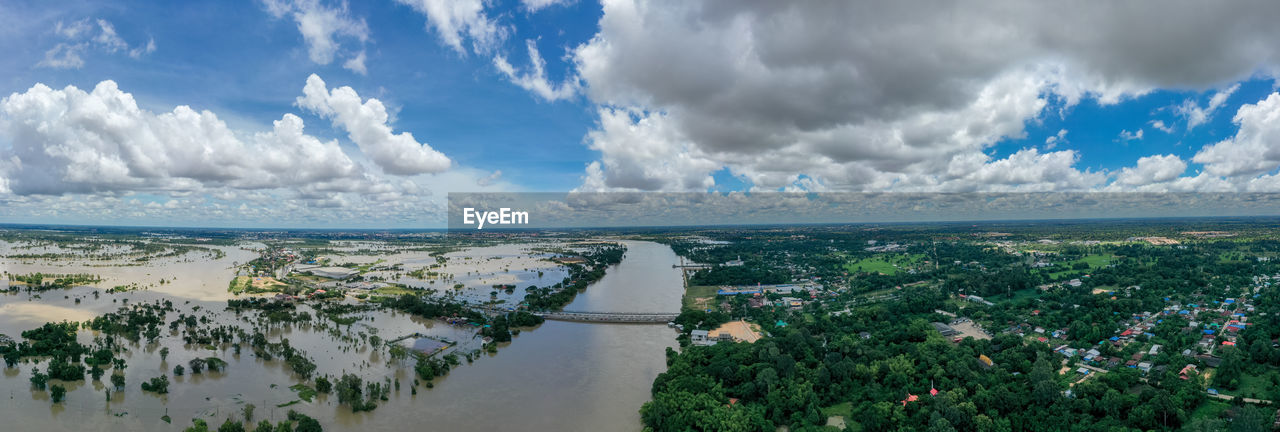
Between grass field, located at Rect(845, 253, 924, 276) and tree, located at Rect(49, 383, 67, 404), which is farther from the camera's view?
grass field, located at Rect(845, 253, 924, 276)

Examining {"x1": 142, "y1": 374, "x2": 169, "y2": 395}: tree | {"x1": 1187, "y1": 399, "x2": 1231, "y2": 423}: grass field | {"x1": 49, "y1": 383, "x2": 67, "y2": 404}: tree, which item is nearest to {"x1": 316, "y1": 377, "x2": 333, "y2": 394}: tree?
{"x1": 142, "y1": 374, "x2": 169, "y2": 395}: tree

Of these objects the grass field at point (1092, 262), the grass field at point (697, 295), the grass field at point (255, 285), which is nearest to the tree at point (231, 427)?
the grass field at point (697, 295)

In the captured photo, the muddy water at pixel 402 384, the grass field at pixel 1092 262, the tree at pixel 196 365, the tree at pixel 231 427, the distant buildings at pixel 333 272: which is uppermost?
the grass field at pixel 1092 262

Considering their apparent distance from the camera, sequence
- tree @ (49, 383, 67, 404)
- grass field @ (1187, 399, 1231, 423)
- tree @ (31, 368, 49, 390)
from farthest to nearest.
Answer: tree @ (31, 368, 49, 390), tree @ (49, 383, 67, 404), grass field @ (1187, 399, 1231, 423)

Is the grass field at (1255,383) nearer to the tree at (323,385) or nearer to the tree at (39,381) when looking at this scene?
the tree at (323,385)

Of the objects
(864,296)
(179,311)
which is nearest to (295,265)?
(179,311)

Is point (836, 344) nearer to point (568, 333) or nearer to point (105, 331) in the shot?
point (568, 333)

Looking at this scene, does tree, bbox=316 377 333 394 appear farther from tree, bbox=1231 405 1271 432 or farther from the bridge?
tree, bbox=1231 405 1271 432
